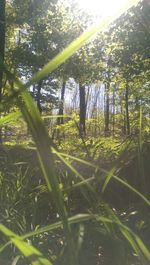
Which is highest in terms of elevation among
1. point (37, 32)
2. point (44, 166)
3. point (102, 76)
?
point (37, 32)

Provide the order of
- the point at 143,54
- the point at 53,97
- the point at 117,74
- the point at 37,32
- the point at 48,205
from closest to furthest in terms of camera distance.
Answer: the point at 48,205 < the point at 143,54 < the point at 117,74 < the point at 37,32 < the point at 53,97

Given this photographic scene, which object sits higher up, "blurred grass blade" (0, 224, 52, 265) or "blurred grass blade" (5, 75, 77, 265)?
"blurred grass blade" (5, 75, 77, 265)

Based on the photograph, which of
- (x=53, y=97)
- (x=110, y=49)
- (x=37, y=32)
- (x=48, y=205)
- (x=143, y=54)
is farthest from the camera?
Result: (x=53, y=97)

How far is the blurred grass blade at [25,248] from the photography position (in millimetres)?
525

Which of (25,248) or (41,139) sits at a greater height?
(41,139)

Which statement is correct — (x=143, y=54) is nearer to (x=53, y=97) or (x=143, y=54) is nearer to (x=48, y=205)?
(x=48, y=205)

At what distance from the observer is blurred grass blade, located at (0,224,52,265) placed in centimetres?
52

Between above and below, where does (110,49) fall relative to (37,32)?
below

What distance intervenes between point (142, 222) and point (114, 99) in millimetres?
27414

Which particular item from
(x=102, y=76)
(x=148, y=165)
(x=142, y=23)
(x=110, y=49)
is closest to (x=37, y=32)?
(x=102, y=76)

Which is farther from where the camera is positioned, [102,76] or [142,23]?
[102,76]

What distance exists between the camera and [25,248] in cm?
53

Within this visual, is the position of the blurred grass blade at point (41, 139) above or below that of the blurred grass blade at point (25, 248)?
above

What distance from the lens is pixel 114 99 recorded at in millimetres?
28562
